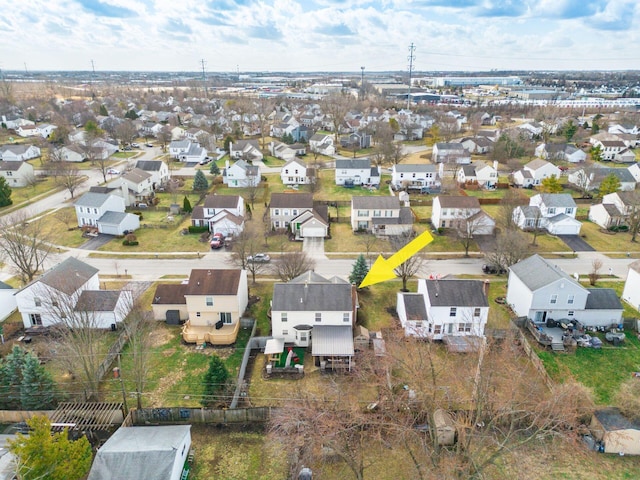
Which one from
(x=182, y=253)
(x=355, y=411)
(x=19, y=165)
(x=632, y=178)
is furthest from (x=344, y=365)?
(x=19, y=165)

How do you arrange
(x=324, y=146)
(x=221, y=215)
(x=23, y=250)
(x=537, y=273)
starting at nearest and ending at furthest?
1. (x=537, y=273)
2. (x=23, y=250)
3. (x=221, y=215)
4. (x=324, y=146)

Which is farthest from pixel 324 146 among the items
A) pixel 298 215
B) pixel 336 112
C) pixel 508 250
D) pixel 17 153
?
pixel 508 250

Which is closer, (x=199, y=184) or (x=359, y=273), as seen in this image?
(x=359, y=273)

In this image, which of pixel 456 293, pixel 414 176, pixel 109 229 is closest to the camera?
pixel 456 293

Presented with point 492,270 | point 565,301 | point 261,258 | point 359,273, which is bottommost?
point 492,270

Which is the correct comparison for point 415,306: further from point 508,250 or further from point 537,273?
point 508,250

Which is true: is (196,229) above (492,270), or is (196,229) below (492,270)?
above

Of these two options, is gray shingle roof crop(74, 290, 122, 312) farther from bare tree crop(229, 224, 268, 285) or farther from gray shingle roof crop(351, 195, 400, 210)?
gray shingle roof crop(351, 195, 400, 210)
